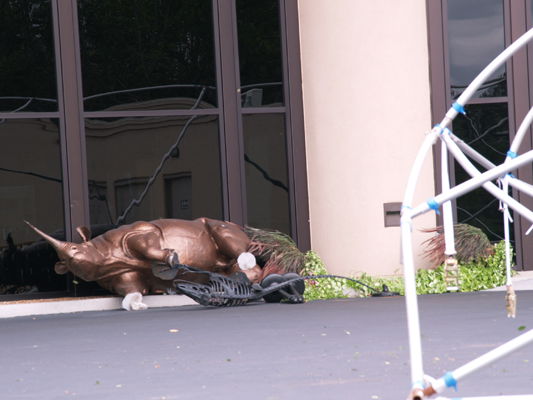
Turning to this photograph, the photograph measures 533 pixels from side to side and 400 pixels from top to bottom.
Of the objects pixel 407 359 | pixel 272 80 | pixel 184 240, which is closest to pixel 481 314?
pixel 407 359

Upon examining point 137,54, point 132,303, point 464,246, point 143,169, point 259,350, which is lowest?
point 132,303

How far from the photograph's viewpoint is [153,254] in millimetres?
10305

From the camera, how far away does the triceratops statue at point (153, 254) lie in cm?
1035

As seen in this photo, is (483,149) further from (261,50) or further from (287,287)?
(287,287)

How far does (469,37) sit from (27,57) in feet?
16.1

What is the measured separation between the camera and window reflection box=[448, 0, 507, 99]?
11.8 meters

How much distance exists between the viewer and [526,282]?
11.3 meters

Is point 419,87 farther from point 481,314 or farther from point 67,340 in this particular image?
point 67,340

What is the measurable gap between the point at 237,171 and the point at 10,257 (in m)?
2.66

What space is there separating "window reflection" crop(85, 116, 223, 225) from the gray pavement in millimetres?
1401

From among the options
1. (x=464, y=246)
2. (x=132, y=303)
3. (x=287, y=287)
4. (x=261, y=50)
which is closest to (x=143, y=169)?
(x=132, y=303)

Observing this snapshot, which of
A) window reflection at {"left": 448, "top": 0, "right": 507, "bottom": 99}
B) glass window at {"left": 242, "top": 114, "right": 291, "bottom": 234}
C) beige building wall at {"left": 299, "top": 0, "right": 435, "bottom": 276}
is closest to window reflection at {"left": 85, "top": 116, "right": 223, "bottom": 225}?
glass window at {"left": 242, "top": 114, "right": 291, "bottom": 234}

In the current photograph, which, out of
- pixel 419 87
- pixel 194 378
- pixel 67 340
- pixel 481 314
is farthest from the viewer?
pixel 419 87

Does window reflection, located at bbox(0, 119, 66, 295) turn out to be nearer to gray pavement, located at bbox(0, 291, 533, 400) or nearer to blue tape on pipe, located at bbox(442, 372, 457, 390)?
gray pavement, located at bbox(0, 291, 533, 400)
